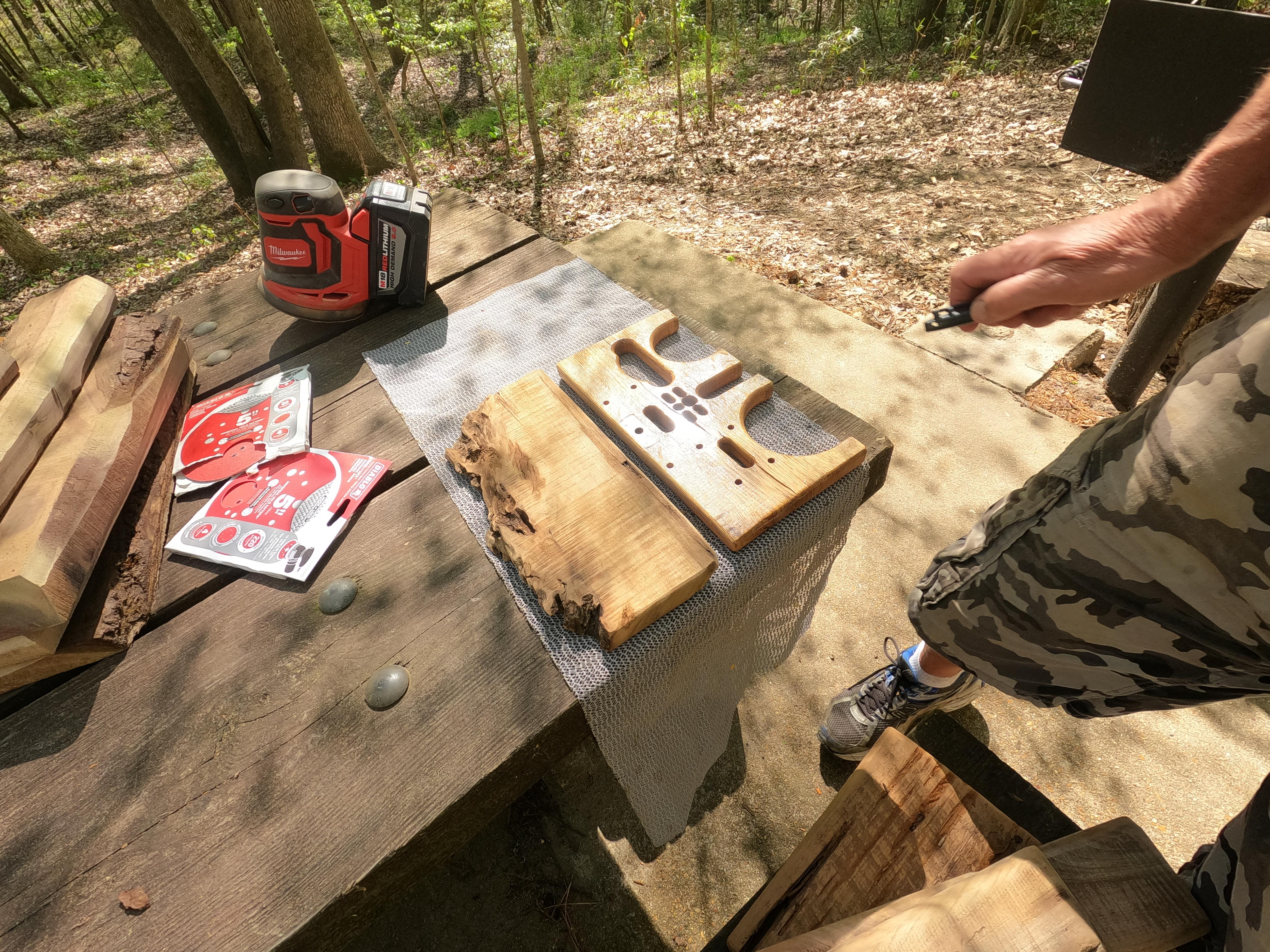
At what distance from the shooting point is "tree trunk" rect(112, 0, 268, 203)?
4.13 meters

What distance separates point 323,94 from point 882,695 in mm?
5294

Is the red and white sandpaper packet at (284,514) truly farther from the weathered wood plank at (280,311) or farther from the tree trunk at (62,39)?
the tree trunk at (62,39)

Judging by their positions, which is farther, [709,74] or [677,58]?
[677,58]

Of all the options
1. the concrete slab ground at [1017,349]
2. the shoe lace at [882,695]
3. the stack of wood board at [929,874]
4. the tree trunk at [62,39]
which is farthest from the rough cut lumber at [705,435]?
the tree trunk at [62,39]

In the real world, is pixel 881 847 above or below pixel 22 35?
below

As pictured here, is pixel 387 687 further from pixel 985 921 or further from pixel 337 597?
pixel 985 921

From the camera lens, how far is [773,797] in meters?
1.71

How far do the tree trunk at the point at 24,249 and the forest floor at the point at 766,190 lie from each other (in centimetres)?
10

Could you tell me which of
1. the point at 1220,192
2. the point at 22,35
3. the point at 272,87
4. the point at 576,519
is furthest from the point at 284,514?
the point at 22,35

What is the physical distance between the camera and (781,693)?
6.30ft

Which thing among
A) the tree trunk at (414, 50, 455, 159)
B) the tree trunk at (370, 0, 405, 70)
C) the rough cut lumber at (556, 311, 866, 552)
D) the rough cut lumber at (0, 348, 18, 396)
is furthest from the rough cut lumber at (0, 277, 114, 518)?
the tree trunk at (414, 50, 455, 159)

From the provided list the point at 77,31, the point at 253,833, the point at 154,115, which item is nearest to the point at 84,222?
the point at 154,115

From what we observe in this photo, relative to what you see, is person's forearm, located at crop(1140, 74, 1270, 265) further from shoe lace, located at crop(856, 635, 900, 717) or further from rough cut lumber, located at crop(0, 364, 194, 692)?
rough cut lumber, located at crop(0, 364, 194, 692)

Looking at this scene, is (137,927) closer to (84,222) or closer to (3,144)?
(84,222)
